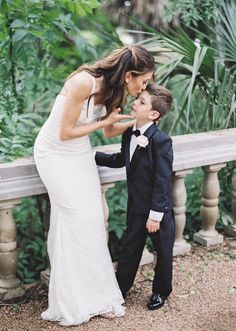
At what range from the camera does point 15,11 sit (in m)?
3.82

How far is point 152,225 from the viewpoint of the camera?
9.75ft

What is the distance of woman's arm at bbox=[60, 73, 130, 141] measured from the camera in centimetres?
273

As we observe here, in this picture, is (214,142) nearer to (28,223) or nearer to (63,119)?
(63,119)

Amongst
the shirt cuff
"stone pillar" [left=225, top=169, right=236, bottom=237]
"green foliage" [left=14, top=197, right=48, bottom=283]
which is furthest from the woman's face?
"green foliage" [left=14, top=197, right=48, bottom=283]

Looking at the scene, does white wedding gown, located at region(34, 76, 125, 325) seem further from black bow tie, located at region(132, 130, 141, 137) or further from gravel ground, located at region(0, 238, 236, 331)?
black bow tie, located at region(132, 130, 141, 137)

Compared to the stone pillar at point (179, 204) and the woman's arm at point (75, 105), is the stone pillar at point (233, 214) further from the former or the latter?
the woman's arm at point (75, 105)

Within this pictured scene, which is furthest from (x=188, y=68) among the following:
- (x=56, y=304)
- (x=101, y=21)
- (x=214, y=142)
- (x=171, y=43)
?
(x=101, y=21)

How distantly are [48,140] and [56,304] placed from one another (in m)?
0.92

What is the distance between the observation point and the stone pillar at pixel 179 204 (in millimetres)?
3717

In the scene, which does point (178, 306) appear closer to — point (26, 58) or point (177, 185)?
point (177, 185)

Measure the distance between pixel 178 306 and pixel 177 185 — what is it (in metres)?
0.89

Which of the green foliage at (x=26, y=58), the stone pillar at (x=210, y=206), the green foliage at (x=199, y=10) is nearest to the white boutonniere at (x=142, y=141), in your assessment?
the green foliage at (x=26, y=58)

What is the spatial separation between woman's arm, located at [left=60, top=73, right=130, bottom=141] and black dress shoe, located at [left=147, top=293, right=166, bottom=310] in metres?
1.09

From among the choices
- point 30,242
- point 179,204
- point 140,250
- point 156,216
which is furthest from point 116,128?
point 30,242
